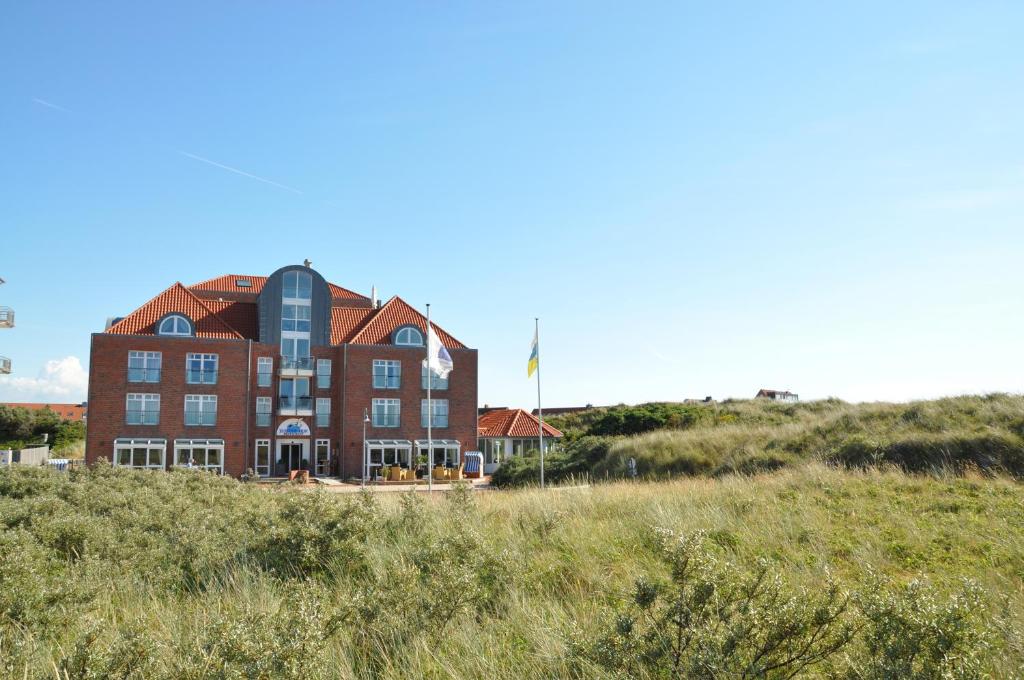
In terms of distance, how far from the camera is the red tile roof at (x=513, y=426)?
149ft

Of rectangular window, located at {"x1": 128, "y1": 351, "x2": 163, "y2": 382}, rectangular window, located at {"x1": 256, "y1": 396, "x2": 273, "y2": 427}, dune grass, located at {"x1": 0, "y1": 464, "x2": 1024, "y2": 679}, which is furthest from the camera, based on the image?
rectangular window, located at {"x1": 256, "y1": 396, "x2": 273, "y2": 427}

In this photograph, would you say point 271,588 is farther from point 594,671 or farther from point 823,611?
point 823,611

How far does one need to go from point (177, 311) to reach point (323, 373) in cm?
856

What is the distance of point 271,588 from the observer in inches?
324

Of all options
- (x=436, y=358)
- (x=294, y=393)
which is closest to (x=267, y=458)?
(x=294, y=393)

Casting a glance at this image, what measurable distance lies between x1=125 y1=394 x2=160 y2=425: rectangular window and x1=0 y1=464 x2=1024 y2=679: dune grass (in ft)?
79.0

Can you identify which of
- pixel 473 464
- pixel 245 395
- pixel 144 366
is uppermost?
pixel 144 366

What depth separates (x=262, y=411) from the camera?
4038 centimetres

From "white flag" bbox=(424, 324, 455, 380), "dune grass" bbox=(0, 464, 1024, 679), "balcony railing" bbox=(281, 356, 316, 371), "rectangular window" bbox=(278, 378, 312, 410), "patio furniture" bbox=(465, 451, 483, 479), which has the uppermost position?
"balcony railing" bbox=(281, 356, 316, 371)

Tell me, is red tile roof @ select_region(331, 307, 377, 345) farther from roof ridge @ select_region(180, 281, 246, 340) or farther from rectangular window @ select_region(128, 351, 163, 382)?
rectangular window @ select_region(128, 351, 163, 382)

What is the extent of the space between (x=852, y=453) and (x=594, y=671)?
1820 cm

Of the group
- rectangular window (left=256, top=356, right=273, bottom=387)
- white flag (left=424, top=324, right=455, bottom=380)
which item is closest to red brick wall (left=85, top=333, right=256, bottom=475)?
rectangular window (left=256, top=356, right=273, bottom=387)

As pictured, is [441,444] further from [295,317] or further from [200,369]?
[200,369]

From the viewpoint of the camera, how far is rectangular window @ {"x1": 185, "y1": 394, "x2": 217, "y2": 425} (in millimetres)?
38438
